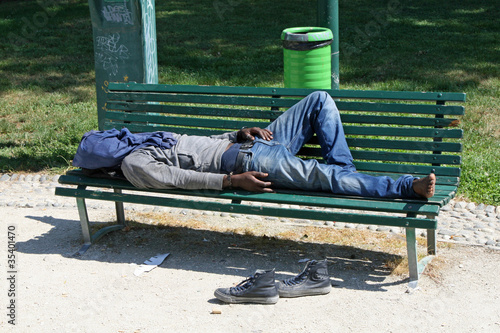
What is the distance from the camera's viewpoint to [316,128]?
4367mm

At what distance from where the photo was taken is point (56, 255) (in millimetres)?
4449

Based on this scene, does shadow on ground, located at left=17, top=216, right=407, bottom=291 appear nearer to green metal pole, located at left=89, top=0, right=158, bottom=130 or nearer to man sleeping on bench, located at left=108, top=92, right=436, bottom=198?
man sleeping on bench, located at left=108, top=92, right=436, bottom=198

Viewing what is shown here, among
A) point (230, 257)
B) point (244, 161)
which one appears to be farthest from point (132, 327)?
point (244, 161)

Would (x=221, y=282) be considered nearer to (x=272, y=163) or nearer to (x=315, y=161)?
(x=272, y=163)

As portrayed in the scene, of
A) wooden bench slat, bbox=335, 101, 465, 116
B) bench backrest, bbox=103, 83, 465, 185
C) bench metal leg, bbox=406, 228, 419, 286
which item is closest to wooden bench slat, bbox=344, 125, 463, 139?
bench backrest, bbox=103, 83, 465, 185

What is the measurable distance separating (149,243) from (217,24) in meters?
8.32

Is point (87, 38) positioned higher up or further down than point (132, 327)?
higher up

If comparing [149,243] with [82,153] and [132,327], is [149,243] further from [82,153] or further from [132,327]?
[132,327]

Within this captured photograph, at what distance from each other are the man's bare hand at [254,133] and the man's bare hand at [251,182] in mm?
417

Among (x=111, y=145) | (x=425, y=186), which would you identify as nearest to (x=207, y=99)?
(x=111, y=145)

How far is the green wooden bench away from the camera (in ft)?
12.3

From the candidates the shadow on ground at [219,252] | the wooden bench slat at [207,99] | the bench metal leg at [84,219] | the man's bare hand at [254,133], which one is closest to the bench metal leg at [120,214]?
the shadow on ground at [219,252]

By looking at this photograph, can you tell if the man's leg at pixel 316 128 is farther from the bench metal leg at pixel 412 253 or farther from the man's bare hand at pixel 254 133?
the bench metal leg at pixel 412 253

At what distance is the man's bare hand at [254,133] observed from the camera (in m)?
4.35
